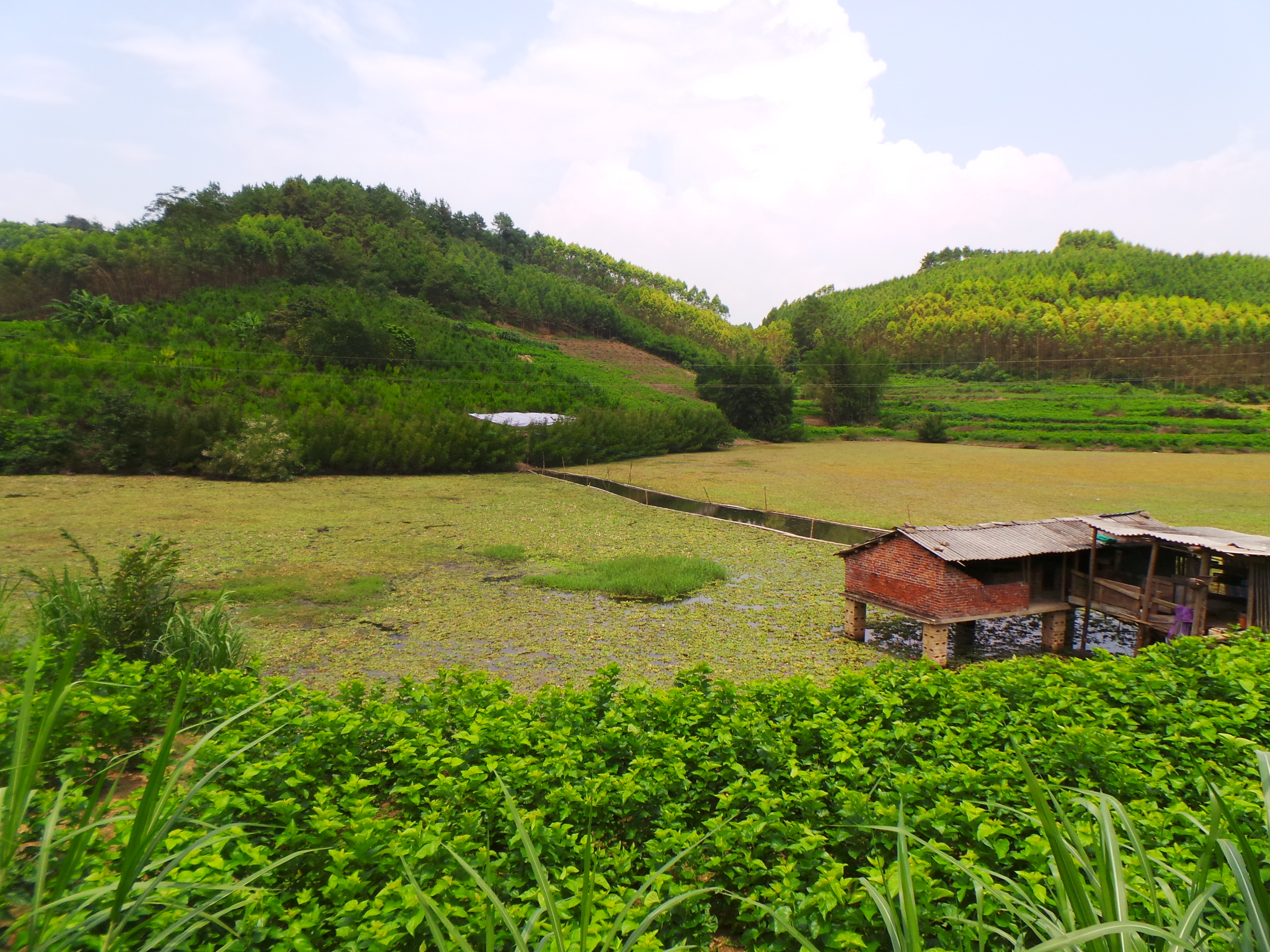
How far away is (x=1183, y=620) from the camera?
26.7 ft

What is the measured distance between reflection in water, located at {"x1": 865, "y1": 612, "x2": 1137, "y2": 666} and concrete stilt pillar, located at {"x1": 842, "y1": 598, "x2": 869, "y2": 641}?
5.7 inches

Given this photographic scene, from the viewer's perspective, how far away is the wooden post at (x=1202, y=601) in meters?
7.95

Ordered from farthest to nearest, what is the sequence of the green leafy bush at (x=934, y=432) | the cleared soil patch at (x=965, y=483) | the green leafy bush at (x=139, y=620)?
the green leafy bush at (x=934, y=432), the cleared soil patch at (x=965, y=483), the green leafy bush at (x=139, y=620)

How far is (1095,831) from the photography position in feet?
8.21

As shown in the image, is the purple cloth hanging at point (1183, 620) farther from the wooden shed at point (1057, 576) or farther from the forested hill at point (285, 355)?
the forested hill at point (285, 355)

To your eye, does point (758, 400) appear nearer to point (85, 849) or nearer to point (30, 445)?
point (30, 445)

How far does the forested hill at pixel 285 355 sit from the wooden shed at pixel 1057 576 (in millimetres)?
18674

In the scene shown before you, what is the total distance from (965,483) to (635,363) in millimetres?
34823

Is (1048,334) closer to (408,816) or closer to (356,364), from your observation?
(356,364)

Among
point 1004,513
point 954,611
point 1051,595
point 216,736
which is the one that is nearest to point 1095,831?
point 216,736

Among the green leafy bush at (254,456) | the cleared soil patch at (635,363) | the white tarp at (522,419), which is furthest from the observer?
the cleared soil patch at (635,363)

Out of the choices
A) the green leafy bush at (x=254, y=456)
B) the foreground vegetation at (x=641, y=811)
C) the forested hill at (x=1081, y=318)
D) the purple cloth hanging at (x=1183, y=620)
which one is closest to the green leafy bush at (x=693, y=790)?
the foreground vegetation at (x=641, y=811)

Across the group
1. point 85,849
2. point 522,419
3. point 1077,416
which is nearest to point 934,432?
point 1077,416

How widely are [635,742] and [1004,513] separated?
1683 cm
